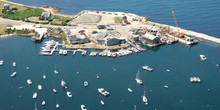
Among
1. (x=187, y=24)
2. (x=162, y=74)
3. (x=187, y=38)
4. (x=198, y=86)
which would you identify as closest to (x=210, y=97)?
(x=198, y=86)

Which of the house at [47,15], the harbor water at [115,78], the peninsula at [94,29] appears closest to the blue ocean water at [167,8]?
the peninsula at [94,29]

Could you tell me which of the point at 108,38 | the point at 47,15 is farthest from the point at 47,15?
the point at 108,38

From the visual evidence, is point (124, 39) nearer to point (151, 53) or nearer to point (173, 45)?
point (151, 53)

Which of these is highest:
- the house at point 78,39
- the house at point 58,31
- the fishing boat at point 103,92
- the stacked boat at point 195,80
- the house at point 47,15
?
the house at point 47,15

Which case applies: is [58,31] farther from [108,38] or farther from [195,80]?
[195,80]

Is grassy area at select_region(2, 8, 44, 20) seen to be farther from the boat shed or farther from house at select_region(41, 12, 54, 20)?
the boat shed

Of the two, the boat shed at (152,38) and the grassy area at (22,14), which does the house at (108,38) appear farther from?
the grassy area at (22,14)

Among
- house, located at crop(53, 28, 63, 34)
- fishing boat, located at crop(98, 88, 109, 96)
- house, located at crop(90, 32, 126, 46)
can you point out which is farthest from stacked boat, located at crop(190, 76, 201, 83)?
house, located at crop(53, 28, 63, 34)
